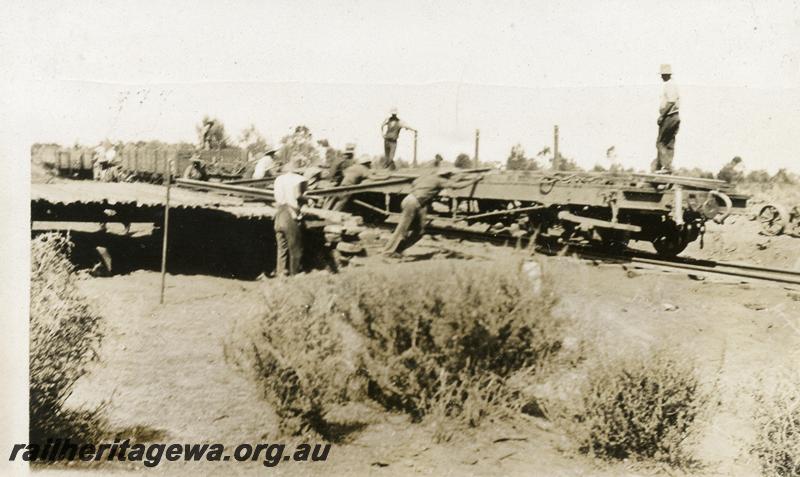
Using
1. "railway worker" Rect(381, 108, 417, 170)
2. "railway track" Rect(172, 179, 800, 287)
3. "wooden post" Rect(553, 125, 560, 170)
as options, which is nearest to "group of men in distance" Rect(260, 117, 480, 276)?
"railway worker" Rect(381, 108, 417, 170)

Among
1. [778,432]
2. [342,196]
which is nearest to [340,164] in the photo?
[342,196]

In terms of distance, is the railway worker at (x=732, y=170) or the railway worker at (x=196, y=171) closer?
the railway worker at (x=732, y=170)

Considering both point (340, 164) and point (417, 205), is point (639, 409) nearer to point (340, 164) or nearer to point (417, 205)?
point (417, 205)

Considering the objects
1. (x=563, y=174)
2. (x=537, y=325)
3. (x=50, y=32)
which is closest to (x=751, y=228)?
(x=563, y=174)

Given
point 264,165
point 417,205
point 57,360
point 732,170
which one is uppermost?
point 732,170

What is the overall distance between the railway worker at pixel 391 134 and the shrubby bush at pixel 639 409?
328 cm

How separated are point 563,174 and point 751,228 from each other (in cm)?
685

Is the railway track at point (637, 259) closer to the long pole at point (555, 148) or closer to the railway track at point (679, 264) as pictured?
the railway track at point (679, 264)

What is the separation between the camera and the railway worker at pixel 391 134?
6454 millimetres

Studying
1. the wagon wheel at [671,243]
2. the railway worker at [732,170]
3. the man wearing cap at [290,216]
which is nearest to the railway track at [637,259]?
the wagon wheel at [671,243]

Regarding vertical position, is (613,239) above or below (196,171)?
below

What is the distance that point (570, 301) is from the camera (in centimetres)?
498

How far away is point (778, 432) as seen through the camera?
13.5ft

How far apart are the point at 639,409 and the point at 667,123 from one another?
3.50 meters
